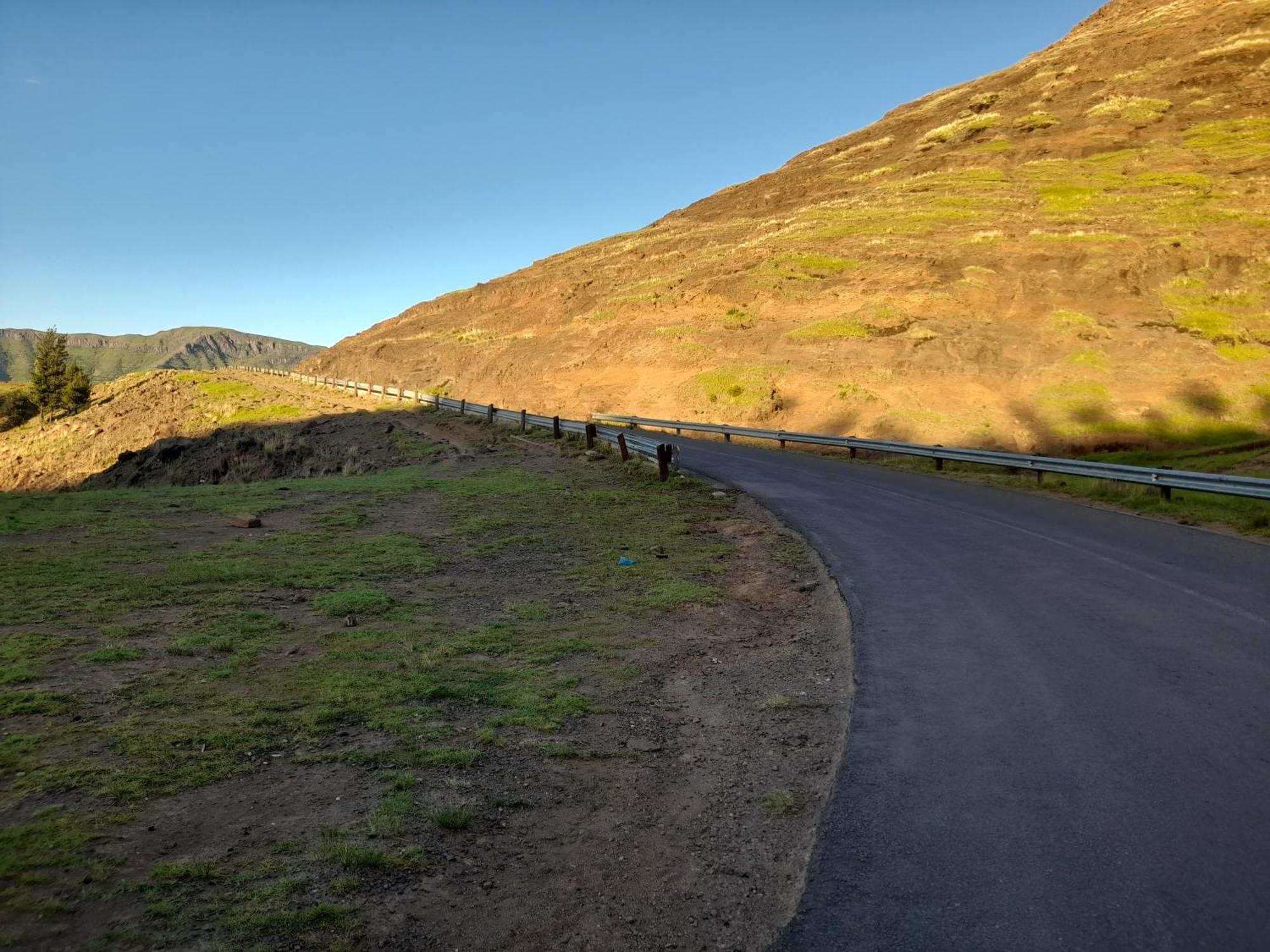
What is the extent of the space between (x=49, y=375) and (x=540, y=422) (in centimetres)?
8074

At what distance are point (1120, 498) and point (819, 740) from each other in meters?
14.6

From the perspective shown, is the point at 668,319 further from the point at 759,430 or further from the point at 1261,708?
the point at 1261,708

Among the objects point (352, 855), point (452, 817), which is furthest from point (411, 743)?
point (352, 855)

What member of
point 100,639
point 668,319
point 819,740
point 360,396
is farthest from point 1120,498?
point 360,396

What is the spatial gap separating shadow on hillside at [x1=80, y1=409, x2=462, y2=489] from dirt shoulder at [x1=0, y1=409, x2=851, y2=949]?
18880mm

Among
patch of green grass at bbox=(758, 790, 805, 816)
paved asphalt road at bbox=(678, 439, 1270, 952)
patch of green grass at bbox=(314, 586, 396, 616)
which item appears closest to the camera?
paved asphalt road at bbox=(678, 439, 1270, 952)

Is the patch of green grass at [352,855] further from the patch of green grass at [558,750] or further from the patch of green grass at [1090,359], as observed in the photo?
the patch of green grass at [1090,359]

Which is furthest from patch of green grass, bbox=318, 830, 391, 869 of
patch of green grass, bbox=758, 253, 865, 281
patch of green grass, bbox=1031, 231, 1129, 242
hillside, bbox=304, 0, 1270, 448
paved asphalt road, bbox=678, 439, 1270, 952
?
patch of green grass, bbox=1031, 231, 1129, 242

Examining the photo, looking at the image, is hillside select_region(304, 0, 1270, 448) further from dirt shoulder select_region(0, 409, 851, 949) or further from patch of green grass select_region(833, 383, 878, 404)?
dirt shoulder select_region(0, 409, 851, 949)

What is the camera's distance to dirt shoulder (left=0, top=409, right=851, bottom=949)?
3613 millimetres

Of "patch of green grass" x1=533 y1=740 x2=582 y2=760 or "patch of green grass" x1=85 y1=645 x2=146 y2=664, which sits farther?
"patch of green grass" x1=85 y1=645 x2=146 y2=664

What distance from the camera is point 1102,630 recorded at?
7.54 metres

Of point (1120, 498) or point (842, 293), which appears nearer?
point (1120, 498)

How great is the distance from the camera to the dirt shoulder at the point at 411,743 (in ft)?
11.9
